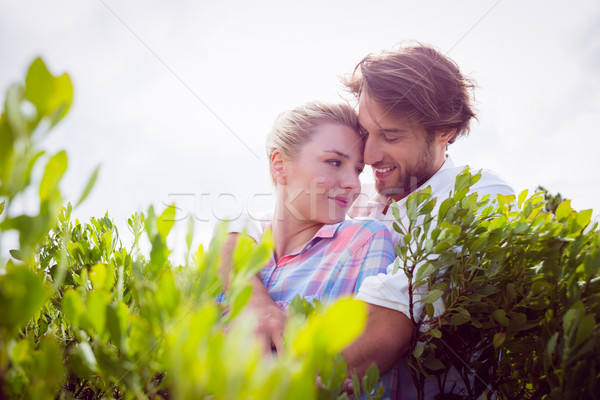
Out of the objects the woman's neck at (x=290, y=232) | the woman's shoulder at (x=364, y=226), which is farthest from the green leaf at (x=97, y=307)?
the woman's neck at (x=290, y=232)

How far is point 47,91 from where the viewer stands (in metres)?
0.45

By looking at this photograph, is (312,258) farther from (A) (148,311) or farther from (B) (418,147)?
(A) (148,311)

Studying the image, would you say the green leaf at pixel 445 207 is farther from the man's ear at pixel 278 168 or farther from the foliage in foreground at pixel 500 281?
the man's ear at pixel 278 168

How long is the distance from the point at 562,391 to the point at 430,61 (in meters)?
3.63

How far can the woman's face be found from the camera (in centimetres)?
273

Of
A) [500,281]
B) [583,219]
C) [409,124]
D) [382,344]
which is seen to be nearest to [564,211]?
[583,219]

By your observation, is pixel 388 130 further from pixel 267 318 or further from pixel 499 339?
pixel 499 339

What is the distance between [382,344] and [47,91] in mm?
1322

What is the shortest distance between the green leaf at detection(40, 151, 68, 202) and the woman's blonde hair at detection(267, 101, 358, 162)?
255 centimetres

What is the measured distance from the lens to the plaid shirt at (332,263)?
6.64ft

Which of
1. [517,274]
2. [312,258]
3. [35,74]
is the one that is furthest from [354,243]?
[35,74]

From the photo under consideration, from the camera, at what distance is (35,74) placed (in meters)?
0.44

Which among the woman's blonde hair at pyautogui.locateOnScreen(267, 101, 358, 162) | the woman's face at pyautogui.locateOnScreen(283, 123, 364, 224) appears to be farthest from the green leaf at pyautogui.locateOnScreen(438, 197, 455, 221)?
the woman's blonde hair at pyautogui.locateOnScreen(267, 101, 358, 162)

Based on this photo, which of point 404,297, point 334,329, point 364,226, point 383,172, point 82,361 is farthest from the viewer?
point 383,172
